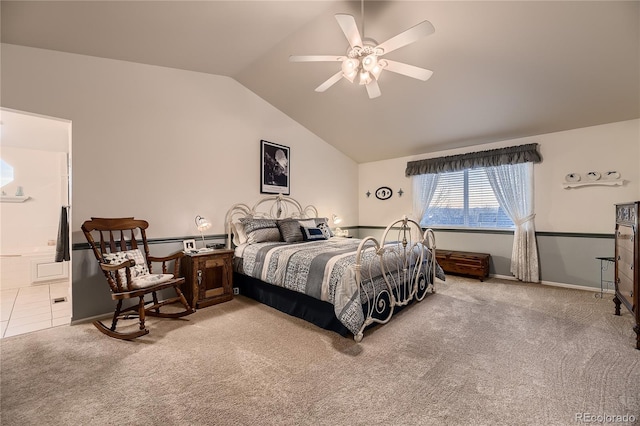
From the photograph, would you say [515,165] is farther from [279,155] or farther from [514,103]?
[279,155]

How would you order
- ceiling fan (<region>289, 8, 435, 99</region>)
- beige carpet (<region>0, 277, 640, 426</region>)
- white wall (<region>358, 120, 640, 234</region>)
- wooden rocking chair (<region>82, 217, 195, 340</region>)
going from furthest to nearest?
white wall (<region>358, 120, 640, 234</region>) → wooden rocking chair (<region>82, 217, 195, 340</region>) → ceiling fan (<region>289, 8, 435, 99</region>) → beige carpet (<region>0, 277, 640, 426</region>)

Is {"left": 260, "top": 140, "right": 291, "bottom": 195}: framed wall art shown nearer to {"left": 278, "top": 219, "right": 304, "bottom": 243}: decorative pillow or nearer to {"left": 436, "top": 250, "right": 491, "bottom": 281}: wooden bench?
{"left": 278, "top": 219, "right": 304, "bottom": 243}: decorative pillow

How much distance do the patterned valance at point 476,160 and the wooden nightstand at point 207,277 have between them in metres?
3.91

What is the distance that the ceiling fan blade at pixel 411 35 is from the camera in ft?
6.14

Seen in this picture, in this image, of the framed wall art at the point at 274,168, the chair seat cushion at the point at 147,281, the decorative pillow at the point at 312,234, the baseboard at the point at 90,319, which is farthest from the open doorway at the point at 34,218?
the decorative pillow at the point at 312,234

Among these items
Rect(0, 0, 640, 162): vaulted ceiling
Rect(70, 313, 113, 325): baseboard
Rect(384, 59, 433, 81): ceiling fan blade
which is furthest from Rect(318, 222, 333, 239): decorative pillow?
Rect(70, 313, 113, 325): baseboard

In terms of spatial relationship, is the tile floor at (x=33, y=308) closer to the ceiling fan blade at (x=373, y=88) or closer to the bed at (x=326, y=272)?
the bed at (x=326, y=272)

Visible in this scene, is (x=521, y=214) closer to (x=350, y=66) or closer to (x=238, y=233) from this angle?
(x=350, y=66)

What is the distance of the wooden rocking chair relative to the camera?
8.17 feet

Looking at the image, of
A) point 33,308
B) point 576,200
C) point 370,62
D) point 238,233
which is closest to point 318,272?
point 238,233

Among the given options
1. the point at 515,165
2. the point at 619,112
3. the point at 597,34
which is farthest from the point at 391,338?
the point at 619,112

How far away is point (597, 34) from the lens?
98.5 inches

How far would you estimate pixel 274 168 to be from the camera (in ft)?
15.1

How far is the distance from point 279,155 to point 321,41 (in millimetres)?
1998
